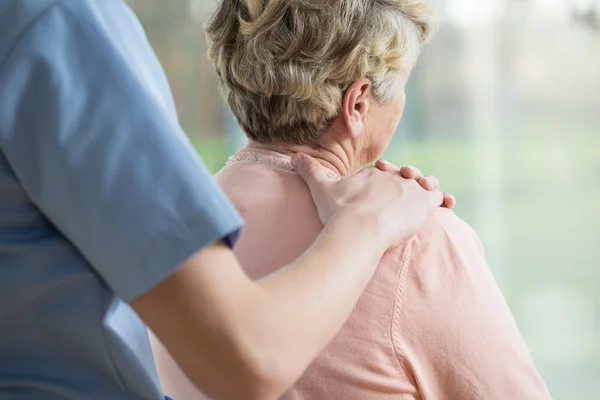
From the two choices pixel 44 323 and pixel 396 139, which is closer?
pixel 44 323

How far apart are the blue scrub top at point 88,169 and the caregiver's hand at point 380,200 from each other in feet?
0.87

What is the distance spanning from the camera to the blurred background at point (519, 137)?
143 inches

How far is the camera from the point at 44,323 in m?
0.73

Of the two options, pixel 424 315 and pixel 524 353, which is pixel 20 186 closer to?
pixel 424 315

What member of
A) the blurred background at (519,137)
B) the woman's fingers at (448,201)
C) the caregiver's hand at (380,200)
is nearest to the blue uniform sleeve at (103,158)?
the caregiver's hand at (380,200)

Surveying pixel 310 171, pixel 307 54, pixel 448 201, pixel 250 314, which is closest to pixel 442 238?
pixel 448 201

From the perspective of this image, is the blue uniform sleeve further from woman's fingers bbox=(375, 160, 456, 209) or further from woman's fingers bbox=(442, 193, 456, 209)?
woman's fingers bbox=(442, 193, 456, 209)

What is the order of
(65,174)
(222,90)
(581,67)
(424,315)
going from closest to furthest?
(65,174)
(424,315)
(222,90)
(581,67)

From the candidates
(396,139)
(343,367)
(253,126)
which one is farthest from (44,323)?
(396,139)

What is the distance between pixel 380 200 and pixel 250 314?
0.33 meters

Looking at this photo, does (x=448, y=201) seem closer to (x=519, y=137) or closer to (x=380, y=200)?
(x=380, y=200)

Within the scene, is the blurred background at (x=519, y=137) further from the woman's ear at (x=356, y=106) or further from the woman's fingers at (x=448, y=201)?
the woman's fingers at (x=448, y=201)

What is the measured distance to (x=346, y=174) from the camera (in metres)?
1.33

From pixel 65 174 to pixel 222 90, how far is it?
0.80 meters
